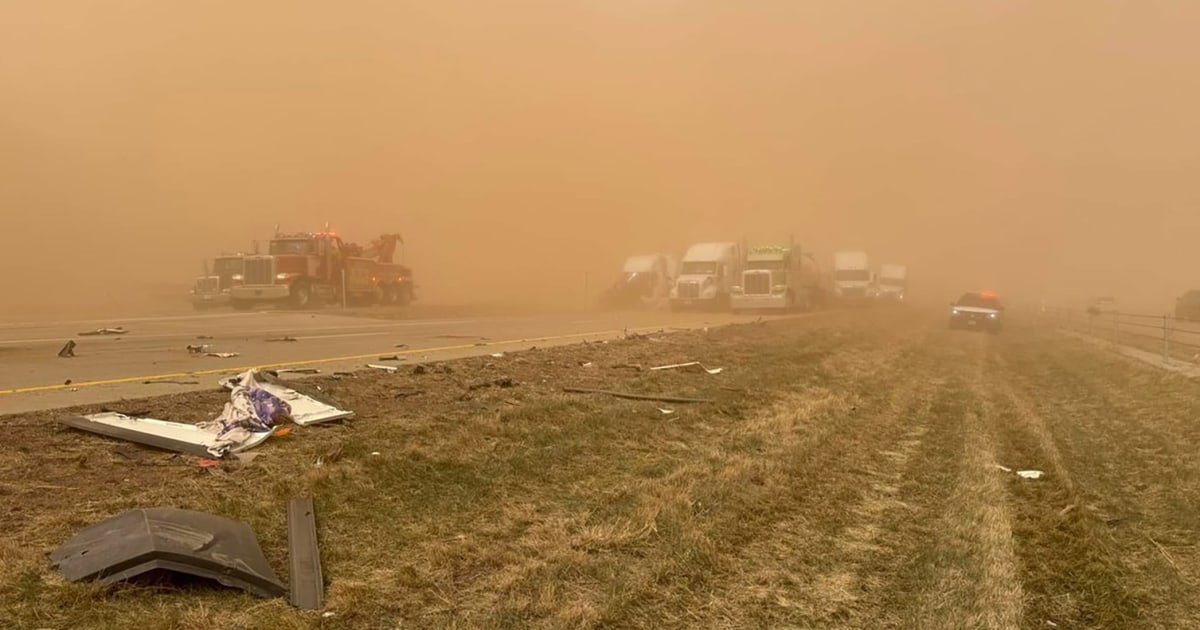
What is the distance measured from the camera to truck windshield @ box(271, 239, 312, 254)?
28.1m

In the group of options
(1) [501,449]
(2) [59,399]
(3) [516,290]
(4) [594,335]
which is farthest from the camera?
(3) [516,290]

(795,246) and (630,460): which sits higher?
(795,246)

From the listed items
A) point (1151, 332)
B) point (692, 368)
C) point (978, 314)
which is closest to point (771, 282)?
point (978, 314)

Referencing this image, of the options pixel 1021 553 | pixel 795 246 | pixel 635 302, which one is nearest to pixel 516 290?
pixel 635 302

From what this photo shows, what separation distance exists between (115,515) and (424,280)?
5649 centimetres

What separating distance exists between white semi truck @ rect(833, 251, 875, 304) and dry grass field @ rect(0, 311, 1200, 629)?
3323cm

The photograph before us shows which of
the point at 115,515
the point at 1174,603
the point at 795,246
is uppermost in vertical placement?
the point at 795,246

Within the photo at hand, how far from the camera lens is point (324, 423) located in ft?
21.3

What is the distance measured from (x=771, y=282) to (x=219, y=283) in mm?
23035

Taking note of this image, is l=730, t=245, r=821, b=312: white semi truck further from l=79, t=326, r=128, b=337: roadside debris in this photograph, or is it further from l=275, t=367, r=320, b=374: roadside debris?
l=275, t=367, r=320, b=374: roadside debris

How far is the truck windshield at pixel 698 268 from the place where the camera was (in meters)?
33.9

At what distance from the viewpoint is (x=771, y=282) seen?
32.3m

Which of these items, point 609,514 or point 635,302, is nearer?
point 609,514

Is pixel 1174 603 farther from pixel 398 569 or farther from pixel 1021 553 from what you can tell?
pixel 398 569
